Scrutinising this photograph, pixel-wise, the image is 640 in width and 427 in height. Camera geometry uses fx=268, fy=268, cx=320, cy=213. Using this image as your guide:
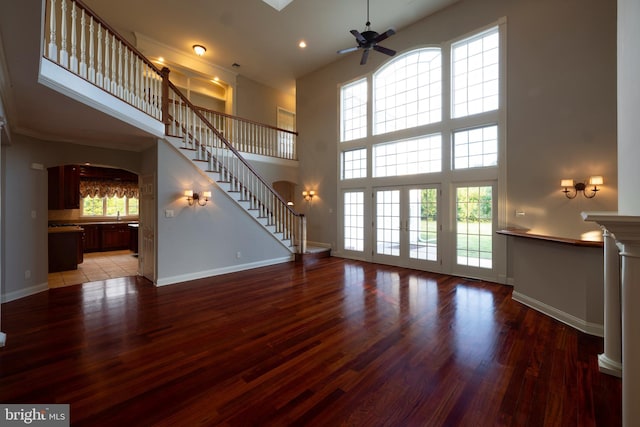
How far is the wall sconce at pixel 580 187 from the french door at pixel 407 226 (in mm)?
2075

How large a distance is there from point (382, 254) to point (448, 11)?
18.4 feet

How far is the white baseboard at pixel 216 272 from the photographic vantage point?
4938 millimetres

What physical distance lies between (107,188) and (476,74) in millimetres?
11093

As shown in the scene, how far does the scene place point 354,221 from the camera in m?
7.45

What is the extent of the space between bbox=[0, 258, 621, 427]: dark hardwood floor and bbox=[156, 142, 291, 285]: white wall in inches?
37.7

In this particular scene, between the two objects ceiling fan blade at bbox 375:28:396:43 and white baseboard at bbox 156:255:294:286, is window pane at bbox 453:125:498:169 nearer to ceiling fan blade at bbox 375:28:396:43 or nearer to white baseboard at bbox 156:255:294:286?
ceiling fan blade at bbox 375:28:396:43

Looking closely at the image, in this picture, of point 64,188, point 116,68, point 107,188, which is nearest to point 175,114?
point 116,68

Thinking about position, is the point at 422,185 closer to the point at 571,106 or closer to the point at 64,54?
the point at 571,106

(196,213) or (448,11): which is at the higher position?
Result: (448,11)

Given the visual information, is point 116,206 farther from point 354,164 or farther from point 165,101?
point 354,164

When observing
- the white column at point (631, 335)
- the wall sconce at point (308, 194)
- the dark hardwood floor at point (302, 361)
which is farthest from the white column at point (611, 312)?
the wall sconce at point (308, 194)

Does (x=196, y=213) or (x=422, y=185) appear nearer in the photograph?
(x=196, y=213)

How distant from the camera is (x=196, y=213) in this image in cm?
533

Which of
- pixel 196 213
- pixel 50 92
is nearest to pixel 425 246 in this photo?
pixel 196 213
